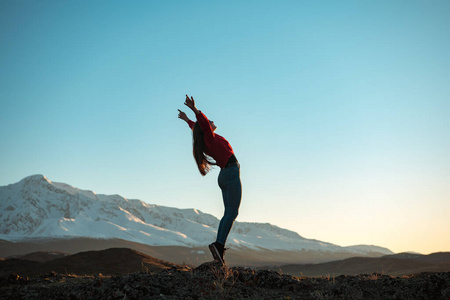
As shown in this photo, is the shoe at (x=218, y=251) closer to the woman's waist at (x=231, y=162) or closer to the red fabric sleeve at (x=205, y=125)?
the woman's waist at (x=231, y=162)

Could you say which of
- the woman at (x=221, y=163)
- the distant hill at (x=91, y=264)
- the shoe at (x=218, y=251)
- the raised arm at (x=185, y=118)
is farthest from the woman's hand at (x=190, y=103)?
the distant hill at (x=91, y=264)

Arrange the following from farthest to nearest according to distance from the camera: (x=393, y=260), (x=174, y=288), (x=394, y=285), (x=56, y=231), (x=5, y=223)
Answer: (x=5, y=223) → (x=56, y=231) → (x=393, y=260) → (x=394, y=285) → (x=174, y=288)

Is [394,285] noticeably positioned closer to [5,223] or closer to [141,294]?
[141,294]

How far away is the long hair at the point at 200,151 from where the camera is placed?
15.6ft

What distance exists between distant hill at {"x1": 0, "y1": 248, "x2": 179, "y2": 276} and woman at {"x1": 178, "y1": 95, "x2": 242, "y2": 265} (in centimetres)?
1627

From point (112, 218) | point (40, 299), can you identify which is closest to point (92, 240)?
point (112, 218)

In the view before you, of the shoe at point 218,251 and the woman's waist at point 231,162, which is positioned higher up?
the woman's waist at point 231,162

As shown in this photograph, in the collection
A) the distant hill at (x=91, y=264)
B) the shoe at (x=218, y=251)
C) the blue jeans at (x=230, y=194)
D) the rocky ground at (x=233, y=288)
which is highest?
the blue jeans at (x=230, y=194)

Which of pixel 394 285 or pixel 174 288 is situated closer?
pixel 174 288

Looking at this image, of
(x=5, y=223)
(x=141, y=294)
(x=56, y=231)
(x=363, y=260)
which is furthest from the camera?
(x=5, y=223)

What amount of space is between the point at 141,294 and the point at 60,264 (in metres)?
21.2

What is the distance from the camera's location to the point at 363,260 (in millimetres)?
35625

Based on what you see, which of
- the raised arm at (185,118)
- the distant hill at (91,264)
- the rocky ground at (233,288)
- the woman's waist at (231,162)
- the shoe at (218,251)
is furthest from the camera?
the distant hill at (91,264)

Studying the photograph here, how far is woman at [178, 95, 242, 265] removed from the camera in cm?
450
